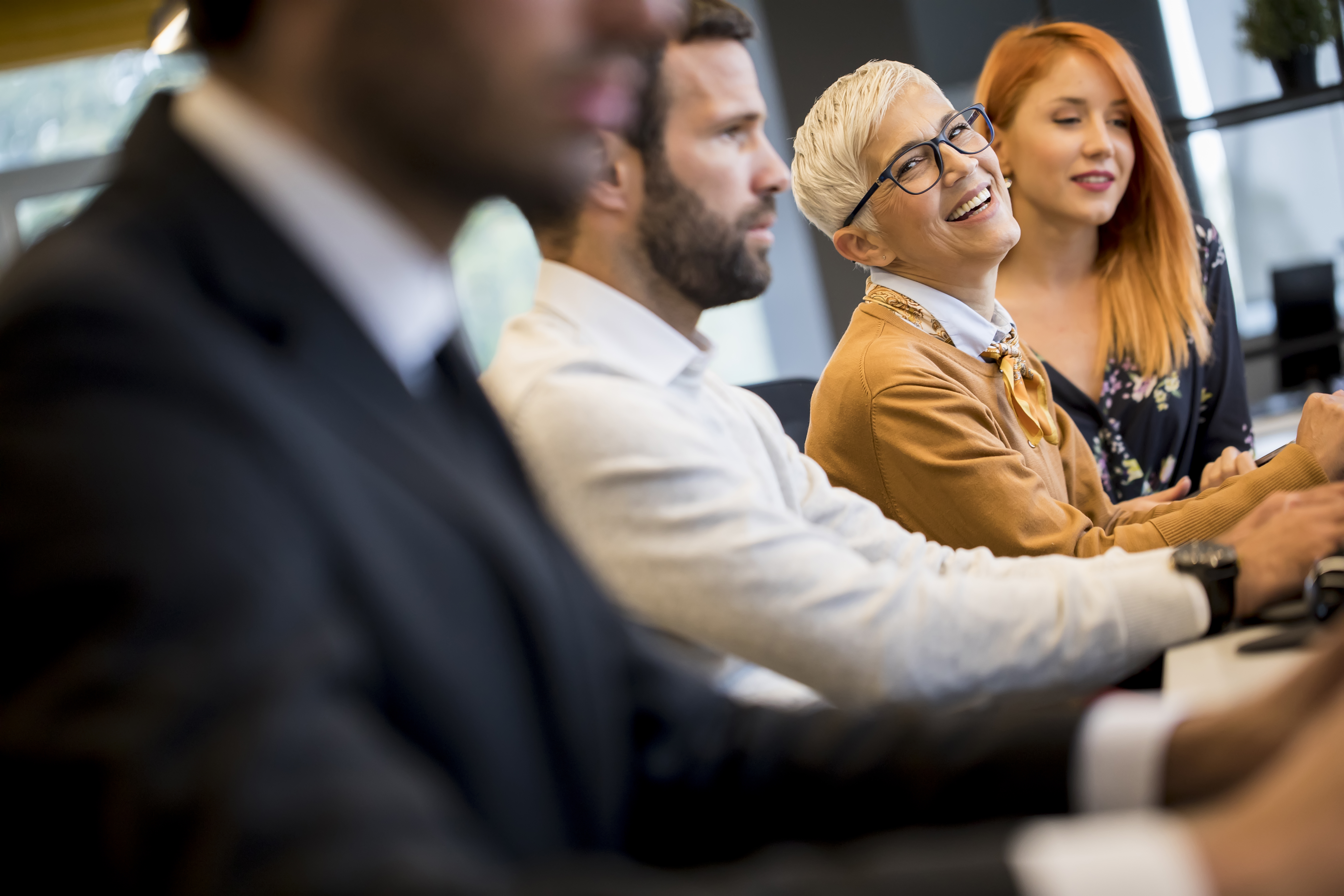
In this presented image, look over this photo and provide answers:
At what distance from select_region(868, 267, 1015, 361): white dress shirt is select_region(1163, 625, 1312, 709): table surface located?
759mm

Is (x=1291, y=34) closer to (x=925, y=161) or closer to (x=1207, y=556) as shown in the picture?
(x=925, y=161)

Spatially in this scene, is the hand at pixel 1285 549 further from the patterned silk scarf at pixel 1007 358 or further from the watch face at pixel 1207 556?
the patterned silk scarf at pixel 1007 358

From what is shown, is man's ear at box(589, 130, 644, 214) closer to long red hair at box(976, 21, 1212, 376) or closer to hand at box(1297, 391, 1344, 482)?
hand at box(1297, 391, 1344, 482)

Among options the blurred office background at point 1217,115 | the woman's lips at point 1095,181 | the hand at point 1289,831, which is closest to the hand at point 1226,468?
the woman's lips at point 1095,181

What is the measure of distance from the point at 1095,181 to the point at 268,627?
2138 millimetres

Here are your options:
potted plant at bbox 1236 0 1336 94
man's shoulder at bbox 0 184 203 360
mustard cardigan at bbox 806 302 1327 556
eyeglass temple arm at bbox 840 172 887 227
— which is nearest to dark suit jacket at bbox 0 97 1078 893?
→ man's shoulder at bbox 0 184 203 360

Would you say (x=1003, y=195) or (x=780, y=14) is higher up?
(x=780, y=14)

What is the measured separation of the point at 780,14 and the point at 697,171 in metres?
2.62

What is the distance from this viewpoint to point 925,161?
1749 mm

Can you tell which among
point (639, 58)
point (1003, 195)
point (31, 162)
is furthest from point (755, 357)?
point (639, 58)

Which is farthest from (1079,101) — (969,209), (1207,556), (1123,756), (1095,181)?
(1123,756)

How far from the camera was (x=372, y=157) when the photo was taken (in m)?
0.60

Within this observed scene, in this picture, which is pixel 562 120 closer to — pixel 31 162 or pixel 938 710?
pixel 938 710

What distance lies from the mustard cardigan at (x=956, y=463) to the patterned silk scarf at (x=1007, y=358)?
0.01 m
